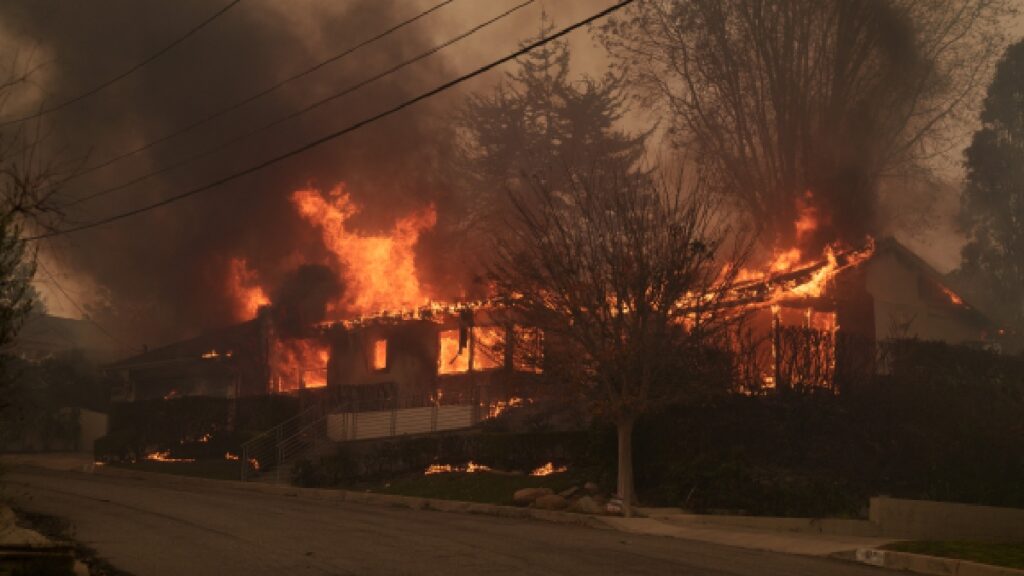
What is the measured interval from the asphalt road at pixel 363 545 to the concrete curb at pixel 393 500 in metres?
1.00

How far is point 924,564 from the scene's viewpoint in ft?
46.3

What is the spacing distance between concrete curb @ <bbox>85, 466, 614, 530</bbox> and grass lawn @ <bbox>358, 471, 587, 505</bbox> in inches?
20.7

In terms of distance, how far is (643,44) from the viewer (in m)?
41.9

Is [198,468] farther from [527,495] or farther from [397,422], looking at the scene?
[527,495]

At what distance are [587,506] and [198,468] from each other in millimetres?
17771

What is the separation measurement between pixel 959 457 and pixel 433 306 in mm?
20562

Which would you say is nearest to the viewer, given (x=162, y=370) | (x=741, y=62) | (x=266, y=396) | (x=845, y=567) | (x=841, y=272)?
(x=845, y=567)

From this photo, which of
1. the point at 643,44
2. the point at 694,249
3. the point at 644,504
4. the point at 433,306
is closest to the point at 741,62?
the point at 643,44

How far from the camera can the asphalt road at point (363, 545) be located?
12797 mm

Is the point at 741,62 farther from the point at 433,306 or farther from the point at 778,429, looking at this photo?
the point at 778,429

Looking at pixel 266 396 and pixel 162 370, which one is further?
pixel 162 370

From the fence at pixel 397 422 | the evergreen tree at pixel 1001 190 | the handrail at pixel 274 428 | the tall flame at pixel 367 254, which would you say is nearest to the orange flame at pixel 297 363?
the tall flame at pixel 367 254

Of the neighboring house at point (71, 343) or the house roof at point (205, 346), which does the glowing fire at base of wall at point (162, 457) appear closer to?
the house roof at point (205, 346)

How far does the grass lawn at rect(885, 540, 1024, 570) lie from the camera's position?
45.8ft
